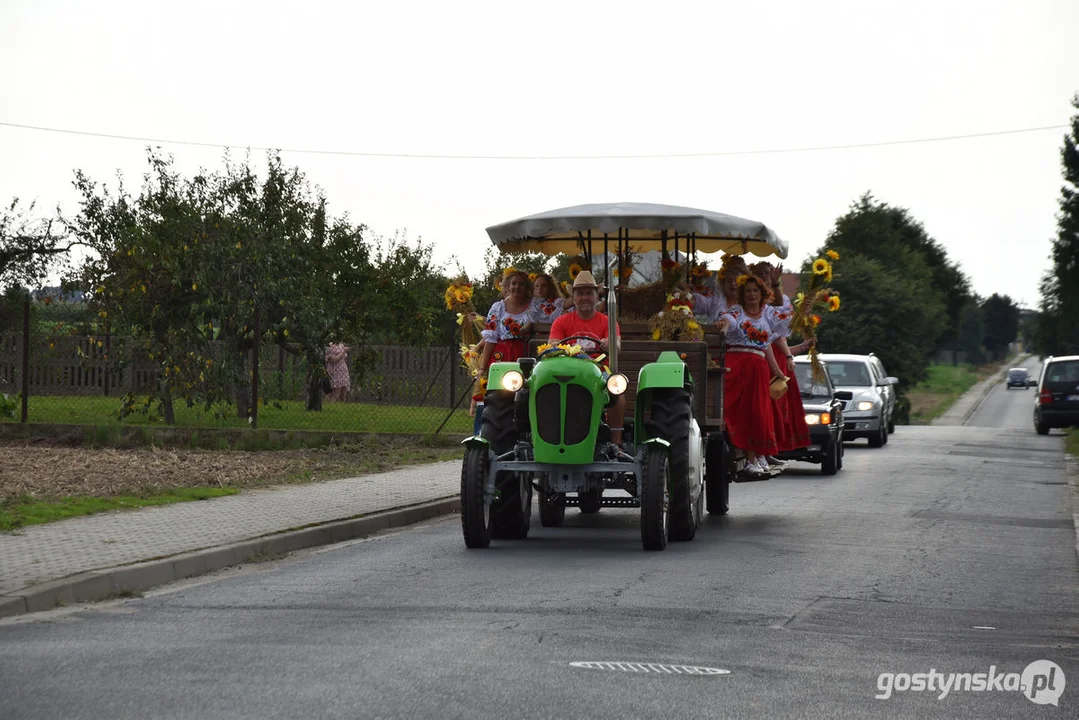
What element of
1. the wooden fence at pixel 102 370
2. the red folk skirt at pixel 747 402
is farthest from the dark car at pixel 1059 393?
the red folk skirt at pixel 747 402

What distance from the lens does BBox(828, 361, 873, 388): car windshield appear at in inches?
1136

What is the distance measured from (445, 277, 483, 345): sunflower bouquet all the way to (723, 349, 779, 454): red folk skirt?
2496mm

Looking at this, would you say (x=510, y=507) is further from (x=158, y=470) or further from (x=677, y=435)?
(x=158, y=470)

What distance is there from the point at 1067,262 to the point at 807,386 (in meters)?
56.0

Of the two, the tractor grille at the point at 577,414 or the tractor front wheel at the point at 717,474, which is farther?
the tractor front wheel at the point at 717,474

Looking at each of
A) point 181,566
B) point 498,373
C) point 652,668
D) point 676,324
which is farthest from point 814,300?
point 652,668

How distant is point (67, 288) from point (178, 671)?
2777 centimetres

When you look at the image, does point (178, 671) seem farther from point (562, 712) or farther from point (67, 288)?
point (67, 288)

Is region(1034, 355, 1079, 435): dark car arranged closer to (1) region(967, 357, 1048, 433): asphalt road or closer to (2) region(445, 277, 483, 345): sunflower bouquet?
(1) region(967, 357, 1048, 433): asphalt road

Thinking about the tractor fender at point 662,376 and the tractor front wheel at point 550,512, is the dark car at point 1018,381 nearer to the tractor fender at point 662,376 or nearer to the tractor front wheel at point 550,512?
the tractor front wheel at point 550,512

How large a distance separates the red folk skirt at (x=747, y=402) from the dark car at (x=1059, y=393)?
24413mm

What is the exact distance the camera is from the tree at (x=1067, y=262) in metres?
72.6

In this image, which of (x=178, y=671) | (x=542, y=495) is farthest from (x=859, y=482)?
(x=178, y=671)

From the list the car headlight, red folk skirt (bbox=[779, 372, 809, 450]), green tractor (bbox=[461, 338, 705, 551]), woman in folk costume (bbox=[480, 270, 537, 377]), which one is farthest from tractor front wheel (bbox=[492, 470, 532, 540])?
red folk skirt (bbox=[779, 372, 809, 450])
